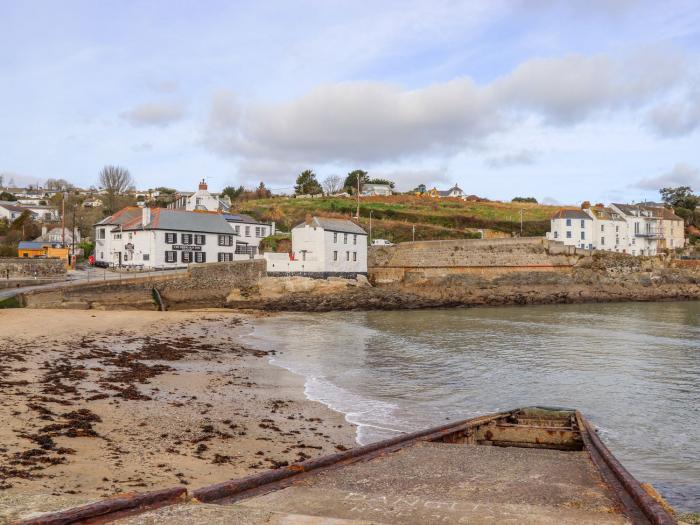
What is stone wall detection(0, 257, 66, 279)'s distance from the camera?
128ft

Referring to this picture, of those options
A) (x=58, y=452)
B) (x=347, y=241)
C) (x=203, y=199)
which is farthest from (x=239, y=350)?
(x=203, y=199)

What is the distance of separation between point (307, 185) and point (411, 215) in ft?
114

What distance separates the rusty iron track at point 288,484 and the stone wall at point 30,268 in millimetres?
37913

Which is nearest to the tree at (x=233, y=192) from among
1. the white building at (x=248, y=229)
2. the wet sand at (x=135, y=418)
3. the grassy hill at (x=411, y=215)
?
the grassy hill at (x=411, y=215)

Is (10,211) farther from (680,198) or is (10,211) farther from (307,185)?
(680,198)

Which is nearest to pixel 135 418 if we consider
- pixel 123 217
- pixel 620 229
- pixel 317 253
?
pixel 317 253

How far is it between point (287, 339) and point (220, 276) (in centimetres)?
1787

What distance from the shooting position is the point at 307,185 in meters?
116

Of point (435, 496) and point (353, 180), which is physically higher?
point (353, 180)

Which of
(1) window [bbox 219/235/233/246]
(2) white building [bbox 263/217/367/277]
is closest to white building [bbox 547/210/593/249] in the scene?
(2) white building [bbox 263/217/367/277]

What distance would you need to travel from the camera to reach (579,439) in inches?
389

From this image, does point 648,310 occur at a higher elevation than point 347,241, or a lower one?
lower

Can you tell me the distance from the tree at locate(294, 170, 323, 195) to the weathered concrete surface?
10695 cm

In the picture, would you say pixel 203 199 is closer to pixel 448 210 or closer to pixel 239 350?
pixel 448 210
